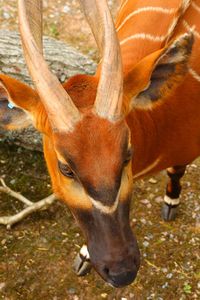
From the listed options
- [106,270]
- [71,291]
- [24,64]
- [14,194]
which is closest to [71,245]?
[71,291]

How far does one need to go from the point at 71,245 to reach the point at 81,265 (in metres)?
0.26

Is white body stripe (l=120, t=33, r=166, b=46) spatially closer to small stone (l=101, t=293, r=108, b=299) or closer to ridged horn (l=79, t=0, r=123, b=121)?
ridged horn (l=79, t=0, r=123, b=121)

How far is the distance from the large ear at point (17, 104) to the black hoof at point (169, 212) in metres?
1.94

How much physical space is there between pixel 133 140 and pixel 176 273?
54.8 inches

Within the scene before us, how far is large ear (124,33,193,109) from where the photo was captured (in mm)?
2951

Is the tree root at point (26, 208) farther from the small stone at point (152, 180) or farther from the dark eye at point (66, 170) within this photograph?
the dark eye at point (66, 170)

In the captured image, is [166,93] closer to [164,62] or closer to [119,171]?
[164,62]

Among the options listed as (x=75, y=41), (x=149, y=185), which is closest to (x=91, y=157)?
A: (x=149, y=185)

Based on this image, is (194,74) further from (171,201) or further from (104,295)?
(104,295)

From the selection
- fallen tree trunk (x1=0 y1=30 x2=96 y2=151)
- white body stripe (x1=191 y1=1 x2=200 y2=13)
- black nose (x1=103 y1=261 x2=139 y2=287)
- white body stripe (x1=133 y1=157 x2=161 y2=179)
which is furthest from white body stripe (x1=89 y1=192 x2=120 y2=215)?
fallen tree trunk (x1=0 y1=30 x2=96 y2=151)

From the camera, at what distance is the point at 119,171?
8.77 ft

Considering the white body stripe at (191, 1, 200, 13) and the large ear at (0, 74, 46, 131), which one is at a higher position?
the white body stripe at (191, 1, 200, 13)

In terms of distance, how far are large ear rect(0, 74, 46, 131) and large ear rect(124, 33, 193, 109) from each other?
513 millimetres

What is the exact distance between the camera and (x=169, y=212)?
185 inches
